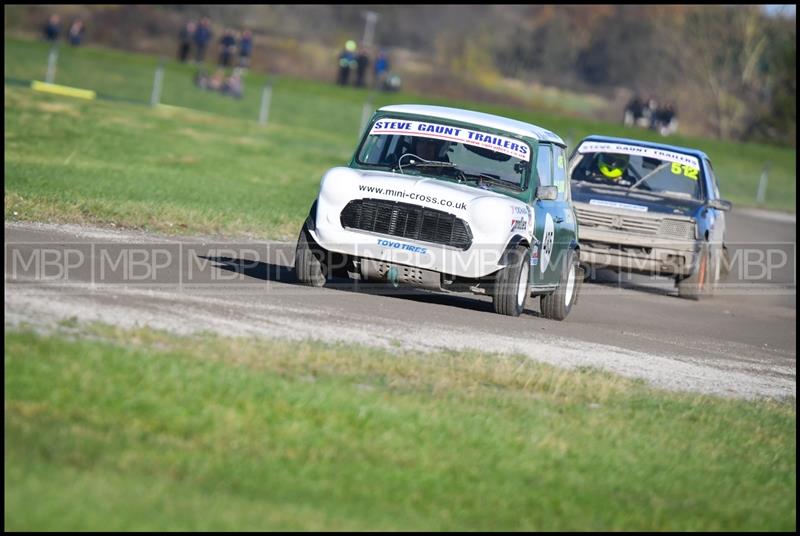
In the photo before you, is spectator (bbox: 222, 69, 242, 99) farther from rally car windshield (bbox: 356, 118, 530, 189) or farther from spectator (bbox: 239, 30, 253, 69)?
rally car windshield (bbox: 356, 118, 530, 189)

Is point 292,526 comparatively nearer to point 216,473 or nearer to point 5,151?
point 216,473

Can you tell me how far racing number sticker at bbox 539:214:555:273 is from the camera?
42.4 feet

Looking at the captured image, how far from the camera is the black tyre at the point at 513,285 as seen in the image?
39.5ft

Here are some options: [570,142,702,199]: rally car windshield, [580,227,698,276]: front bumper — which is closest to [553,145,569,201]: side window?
[580,227,698,276]: front bumper

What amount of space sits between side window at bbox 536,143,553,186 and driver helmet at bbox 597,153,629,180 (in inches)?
206

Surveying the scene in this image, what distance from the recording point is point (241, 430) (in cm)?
704

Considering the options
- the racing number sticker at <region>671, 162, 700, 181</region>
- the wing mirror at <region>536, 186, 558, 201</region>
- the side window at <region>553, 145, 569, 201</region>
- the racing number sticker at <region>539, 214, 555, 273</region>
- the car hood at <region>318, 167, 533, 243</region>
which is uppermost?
the racing number sticker at <region>671, 162, 700, 181</region>

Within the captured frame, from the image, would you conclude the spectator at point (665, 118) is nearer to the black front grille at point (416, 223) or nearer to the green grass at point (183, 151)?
the green grass at point (183, 151)

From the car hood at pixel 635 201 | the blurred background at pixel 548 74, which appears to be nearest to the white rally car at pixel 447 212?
the car hood at pixel 635 201

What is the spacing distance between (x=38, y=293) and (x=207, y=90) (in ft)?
127

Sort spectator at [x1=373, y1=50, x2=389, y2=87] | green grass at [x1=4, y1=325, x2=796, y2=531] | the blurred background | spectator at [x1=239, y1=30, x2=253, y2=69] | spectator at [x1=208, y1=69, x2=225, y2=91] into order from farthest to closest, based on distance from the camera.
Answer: the blurred background, spectator at [x1=373, y1=50, x2=389, y2=87], spectator at [x1=239, y1=30, x2=253, y2=69], spectator at [x1=208, y1=69, x2=225, y2=91], green grass at [x1=4, y1=325, x2=796, y2=531]

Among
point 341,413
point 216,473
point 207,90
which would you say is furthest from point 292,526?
point 207,90

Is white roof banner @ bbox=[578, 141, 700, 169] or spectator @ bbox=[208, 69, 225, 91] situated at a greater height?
spectator @ bbox=[208, 69, 225, 91]

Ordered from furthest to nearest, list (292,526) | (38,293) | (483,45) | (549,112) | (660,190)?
(483,45) < (549,112) < (660,190) < (38,293) < (292,526)
